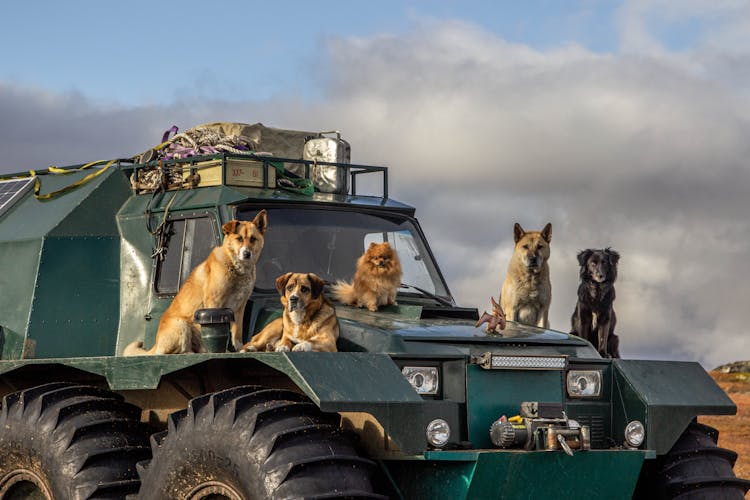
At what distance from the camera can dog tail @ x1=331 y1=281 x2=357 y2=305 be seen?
863cm

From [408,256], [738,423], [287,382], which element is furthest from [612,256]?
[738,423]

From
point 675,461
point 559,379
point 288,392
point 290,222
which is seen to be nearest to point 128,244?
point 290,222

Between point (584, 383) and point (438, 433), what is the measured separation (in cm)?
150

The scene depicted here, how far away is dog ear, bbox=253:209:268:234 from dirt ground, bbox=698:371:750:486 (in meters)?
7.40

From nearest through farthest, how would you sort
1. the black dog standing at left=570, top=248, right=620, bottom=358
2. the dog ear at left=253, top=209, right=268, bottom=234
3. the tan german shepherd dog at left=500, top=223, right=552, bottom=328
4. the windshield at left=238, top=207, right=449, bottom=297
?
the dog ear at left=253, top=209, right=268, bottom=234
the windshield at left=238, top=207, right=449, bottom=297
the tan german shepherd dog at left=500, top=223, right=552, bottom=328
the black dog standing at left=570, top=248, right=620, bottom=358

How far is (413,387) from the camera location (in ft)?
23.0

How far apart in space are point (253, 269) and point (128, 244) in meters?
1.70

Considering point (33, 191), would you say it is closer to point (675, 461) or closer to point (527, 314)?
point (527, 314)

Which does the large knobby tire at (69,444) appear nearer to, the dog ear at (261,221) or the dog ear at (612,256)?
the dog ear at (261,221)

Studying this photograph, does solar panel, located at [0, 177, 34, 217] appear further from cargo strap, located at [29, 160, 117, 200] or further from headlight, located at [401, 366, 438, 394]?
headlight, located at [401, 366, 438, 394]

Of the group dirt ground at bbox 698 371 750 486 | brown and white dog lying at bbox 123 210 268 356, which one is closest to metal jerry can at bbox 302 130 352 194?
brown and white dog lying at bbox 123 210 268 356

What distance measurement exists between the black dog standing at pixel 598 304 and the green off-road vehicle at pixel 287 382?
228 cm

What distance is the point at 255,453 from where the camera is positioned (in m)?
6.66

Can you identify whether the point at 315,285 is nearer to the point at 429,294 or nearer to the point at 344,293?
the point at 344,293
